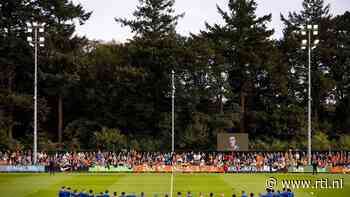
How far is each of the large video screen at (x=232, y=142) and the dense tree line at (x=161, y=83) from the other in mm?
10721

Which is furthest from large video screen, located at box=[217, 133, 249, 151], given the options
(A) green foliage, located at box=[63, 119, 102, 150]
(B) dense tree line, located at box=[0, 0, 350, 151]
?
(A) green foliage, located at box=[63, 119, 102, 150]

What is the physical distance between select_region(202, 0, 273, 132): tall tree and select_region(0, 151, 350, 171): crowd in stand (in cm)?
1857

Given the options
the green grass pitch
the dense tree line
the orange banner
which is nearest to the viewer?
the green grass pitch

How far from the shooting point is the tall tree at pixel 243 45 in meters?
78.9

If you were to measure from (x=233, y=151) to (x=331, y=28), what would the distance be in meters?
32.8

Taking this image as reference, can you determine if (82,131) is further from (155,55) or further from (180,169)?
(180,169)

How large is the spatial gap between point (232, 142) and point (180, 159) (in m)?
6.52

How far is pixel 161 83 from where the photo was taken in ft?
254

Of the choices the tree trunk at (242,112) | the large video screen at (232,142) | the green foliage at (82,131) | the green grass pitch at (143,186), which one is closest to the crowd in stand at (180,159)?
the large video screen at (232,142)

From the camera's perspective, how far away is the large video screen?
6272 centimetres

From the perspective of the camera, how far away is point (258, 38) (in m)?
79.4

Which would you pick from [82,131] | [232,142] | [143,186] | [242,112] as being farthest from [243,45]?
[143,186]

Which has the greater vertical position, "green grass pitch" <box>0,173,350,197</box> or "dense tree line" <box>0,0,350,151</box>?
"dense tree line" <box>0,0,350,151</box>

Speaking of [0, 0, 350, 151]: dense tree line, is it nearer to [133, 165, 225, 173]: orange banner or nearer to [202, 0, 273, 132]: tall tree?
Result: [202, 0, 273, 132]: tall tree
